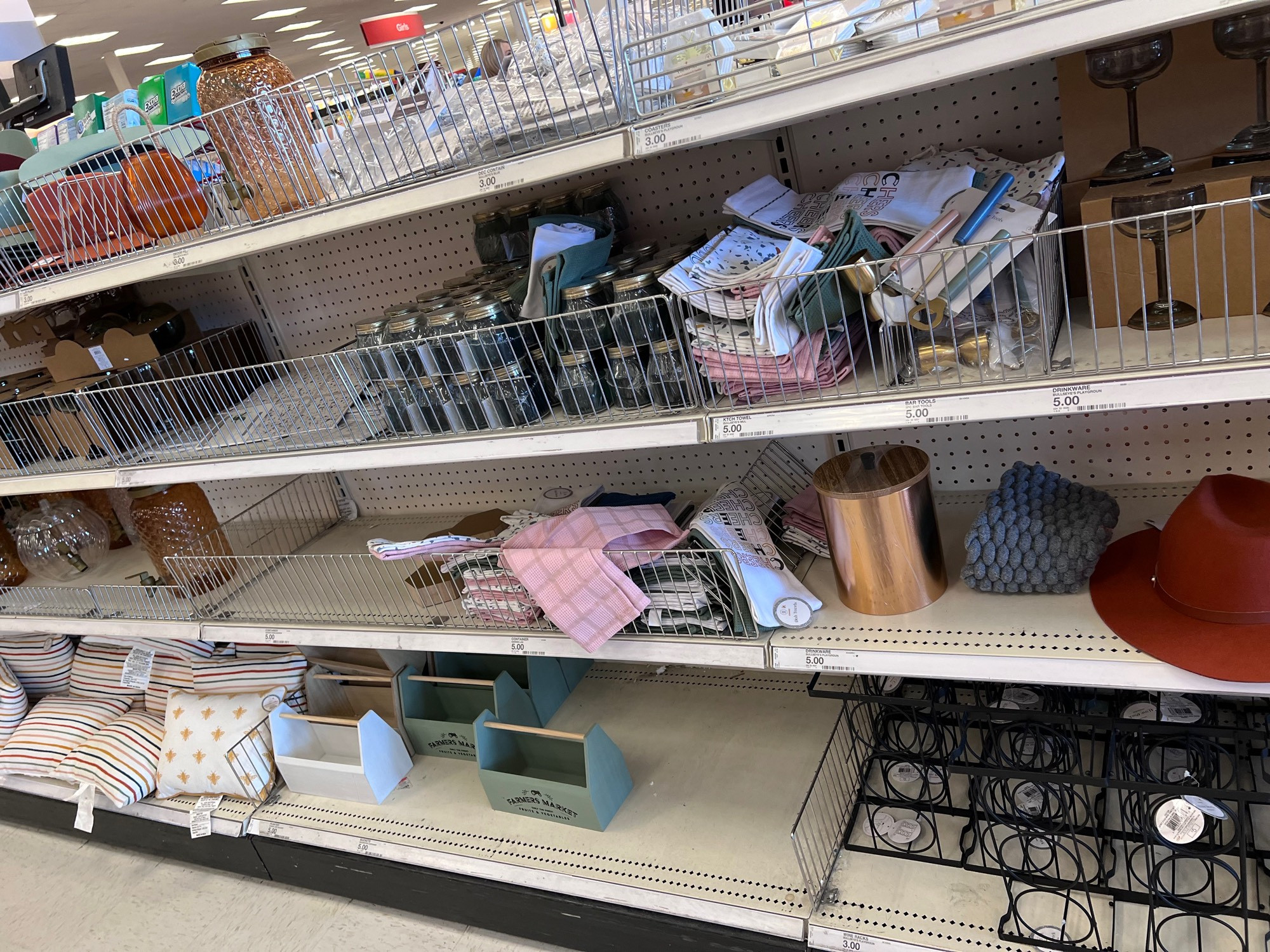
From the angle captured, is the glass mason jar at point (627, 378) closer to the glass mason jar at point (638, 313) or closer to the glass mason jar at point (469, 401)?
the glass mason jar at point (638, 313)

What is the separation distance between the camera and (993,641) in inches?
48.1

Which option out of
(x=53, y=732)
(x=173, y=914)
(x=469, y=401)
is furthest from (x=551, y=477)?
(x=53, y=732)

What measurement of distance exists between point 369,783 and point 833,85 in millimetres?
1670

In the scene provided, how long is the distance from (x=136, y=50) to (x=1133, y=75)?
→ 1052cm

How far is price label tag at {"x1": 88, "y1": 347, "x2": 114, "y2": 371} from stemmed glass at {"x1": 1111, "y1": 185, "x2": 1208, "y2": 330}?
2.06 meters

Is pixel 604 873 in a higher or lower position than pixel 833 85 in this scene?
lower

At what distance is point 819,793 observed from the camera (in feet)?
5.20

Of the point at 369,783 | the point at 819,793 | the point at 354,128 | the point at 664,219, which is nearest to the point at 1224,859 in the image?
the point at 819,793

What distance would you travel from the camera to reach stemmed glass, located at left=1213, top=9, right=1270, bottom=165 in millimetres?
990

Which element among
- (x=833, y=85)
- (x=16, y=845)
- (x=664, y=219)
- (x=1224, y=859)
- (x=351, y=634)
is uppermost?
(x=833, y=85)

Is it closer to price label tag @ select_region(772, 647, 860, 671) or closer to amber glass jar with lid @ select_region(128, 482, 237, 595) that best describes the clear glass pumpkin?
amber glass jar with lid @ select_region(128, 482, 237, 595)

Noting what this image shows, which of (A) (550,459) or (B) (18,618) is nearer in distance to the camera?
(A) (550,459)

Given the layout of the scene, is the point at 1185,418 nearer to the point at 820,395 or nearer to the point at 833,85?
the point at 820,395

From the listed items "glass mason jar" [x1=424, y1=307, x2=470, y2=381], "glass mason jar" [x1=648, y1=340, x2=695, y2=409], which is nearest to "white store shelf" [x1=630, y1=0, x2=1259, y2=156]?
"glass mason jar" [x1=648, y1=340, x2=695, y2=409]
